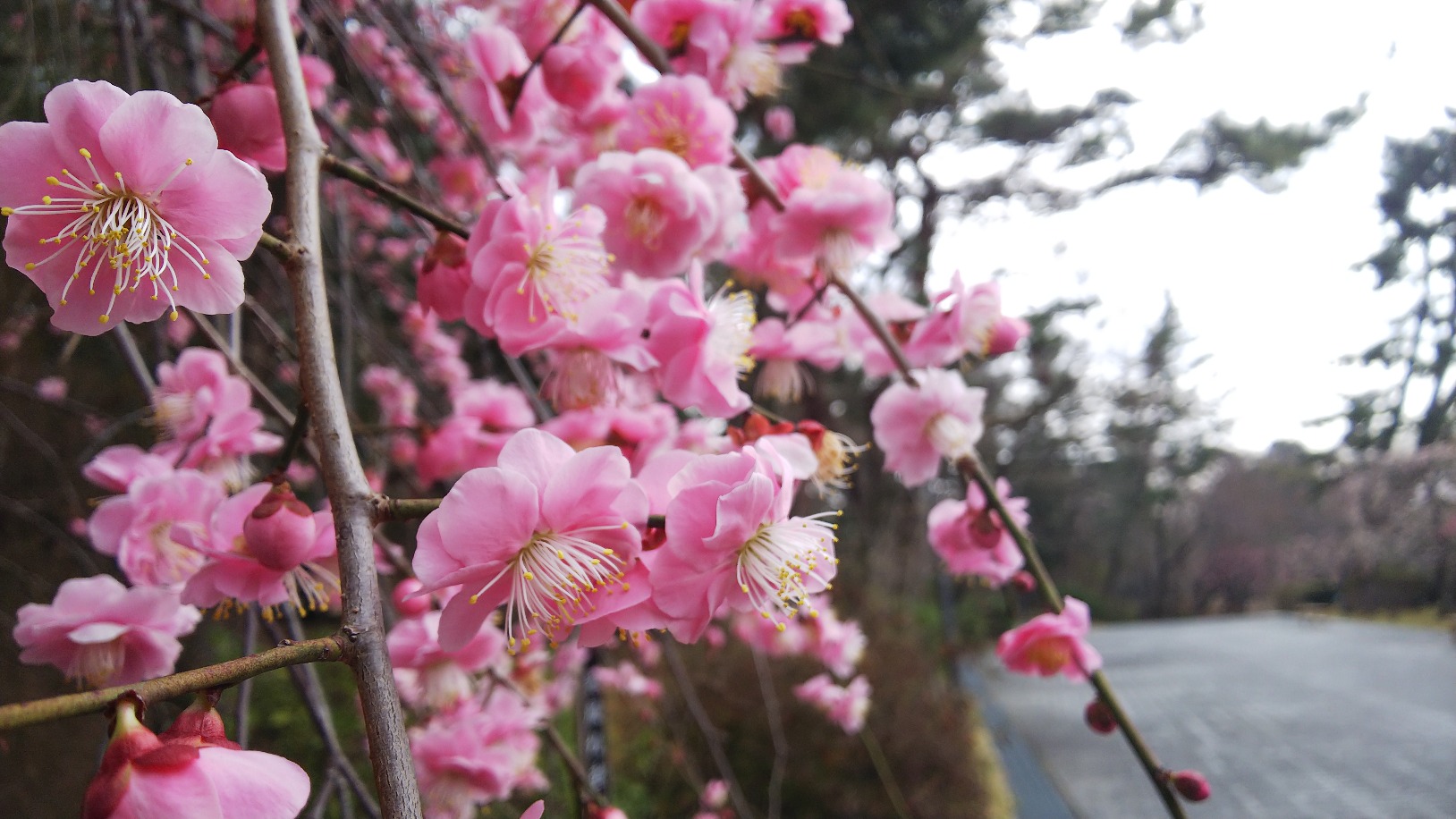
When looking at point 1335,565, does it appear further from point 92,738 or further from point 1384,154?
point 92,738

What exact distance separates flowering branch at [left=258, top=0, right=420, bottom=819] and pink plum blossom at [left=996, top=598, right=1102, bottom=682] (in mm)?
771

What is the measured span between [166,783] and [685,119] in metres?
0.83

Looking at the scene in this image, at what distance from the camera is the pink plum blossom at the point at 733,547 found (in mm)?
498

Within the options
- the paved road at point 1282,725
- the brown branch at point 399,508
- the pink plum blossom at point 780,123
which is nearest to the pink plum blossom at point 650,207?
the brown branch at point 399,508

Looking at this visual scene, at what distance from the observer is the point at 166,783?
338 millimetres

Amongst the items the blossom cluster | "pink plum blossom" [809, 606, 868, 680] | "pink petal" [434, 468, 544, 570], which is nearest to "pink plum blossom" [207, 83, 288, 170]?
the blossom cluster

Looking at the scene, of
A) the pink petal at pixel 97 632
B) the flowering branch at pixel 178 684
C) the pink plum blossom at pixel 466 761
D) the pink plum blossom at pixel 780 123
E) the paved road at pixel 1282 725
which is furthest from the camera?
the pink plum blossom at pixel 780 123

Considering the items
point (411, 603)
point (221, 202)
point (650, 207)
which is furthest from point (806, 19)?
point (411, 603)

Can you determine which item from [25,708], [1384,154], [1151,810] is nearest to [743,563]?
[25,708]

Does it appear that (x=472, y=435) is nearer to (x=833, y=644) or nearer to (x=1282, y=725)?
(x=833, y=644)

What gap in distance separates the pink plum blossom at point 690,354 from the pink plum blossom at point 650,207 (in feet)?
0.37

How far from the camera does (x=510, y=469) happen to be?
49cm

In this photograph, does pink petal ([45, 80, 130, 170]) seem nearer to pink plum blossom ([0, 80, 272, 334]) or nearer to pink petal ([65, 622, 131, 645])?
pink plum blossom ([0, 80, 272, 334])

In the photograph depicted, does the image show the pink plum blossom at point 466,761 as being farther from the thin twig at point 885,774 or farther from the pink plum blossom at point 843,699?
the pink plum blossom at point 843,699
